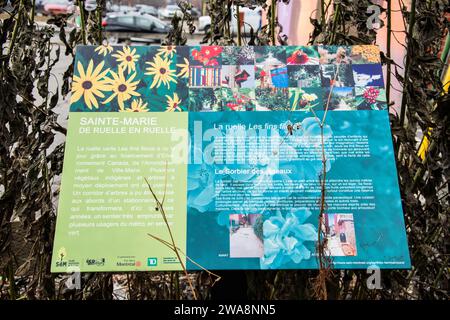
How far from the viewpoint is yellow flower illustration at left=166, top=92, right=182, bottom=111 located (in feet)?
5.16

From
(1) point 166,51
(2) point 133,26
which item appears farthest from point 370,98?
(2) point 133,26

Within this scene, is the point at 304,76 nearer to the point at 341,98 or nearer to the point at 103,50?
the point at 341,98

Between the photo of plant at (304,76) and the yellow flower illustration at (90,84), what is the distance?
734mm

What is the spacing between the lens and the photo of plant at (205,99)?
1.58 m

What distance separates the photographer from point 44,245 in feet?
5.45

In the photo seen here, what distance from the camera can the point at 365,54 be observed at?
65.7 inches

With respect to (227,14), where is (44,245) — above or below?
below

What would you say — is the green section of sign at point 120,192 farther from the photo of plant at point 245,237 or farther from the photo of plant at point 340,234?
the photo of plant at point 340,234

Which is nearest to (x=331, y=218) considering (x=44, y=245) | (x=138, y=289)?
(x=138, y=289)

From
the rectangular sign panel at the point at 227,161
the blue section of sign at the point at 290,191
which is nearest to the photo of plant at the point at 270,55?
the rectangular sign panel at the point at 227,161

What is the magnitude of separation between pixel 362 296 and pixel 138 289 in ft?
3.45

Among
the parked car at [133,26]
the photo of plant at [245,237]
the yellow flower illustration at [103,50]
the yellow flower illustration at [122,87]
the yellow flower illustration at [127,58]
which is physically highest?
the parked car at [133,26]

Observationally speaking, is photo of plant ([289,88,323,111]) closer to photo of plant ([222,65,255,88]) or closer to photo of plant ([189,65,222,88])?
photo of plant ([222,65,255,88])
